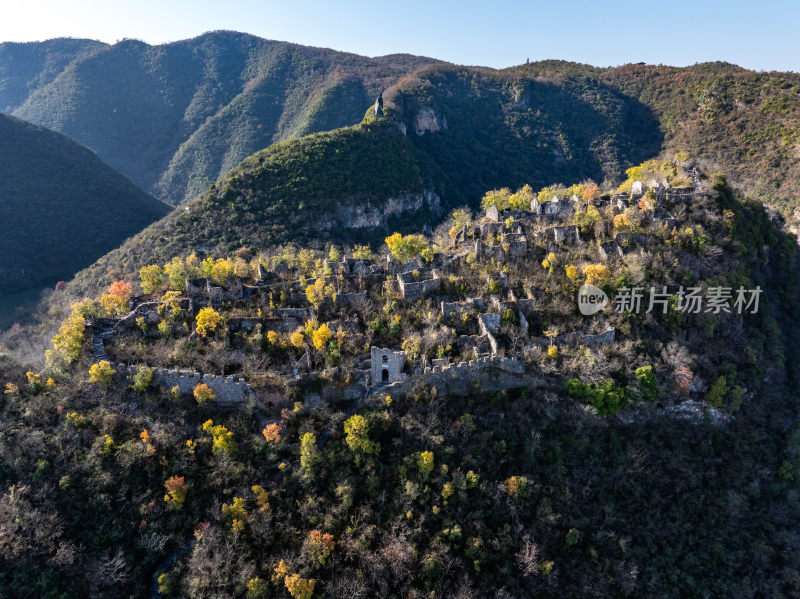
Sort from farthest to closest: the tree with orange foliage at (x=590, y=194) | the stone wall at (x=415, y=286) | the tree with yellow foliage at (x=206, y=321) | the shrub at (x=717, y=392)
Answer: the tree with orange foliage at (x=590, y=194) < the stone wall at (x=415, y=286) < the shrub at (x=717, y=392) < the tree with yellow foliage at (x=206, y=321)

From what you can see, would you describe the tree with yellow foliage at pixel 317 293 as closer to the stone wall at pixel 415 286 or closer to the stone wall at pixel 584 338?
the stone wall at pixel 415 286

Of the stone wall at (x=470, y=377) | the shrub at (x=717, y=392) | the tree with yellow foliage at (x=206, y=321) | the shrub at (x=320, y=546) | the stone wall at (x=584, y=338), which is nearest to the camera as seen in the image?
the shrub at (x=320, y=546)

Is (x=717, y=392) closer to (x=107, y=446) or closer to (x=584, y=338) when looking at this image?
(x=584, y=338)

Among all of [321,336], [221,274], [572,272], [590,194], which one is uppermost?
[590,194]

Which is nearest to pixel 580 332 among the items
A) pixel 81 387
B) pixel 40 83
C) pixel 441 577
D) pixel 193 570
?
pixel 441 577

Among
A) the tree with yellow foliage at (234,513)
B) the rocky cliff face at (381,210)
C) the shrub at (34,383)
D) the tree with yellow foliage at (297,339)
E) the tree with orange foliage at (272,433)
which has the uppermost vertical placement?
the rocky cliff face at (381,210)

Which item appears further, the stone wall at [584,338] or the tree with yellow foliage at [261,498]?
the stone wall at [584,338]

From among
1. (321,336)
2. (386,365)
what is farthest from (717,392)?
(321,336)

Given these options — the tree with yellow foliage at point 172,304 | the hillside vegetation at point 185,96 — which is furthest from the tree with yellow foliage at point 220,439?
the hillside vegetation at point 185,96
